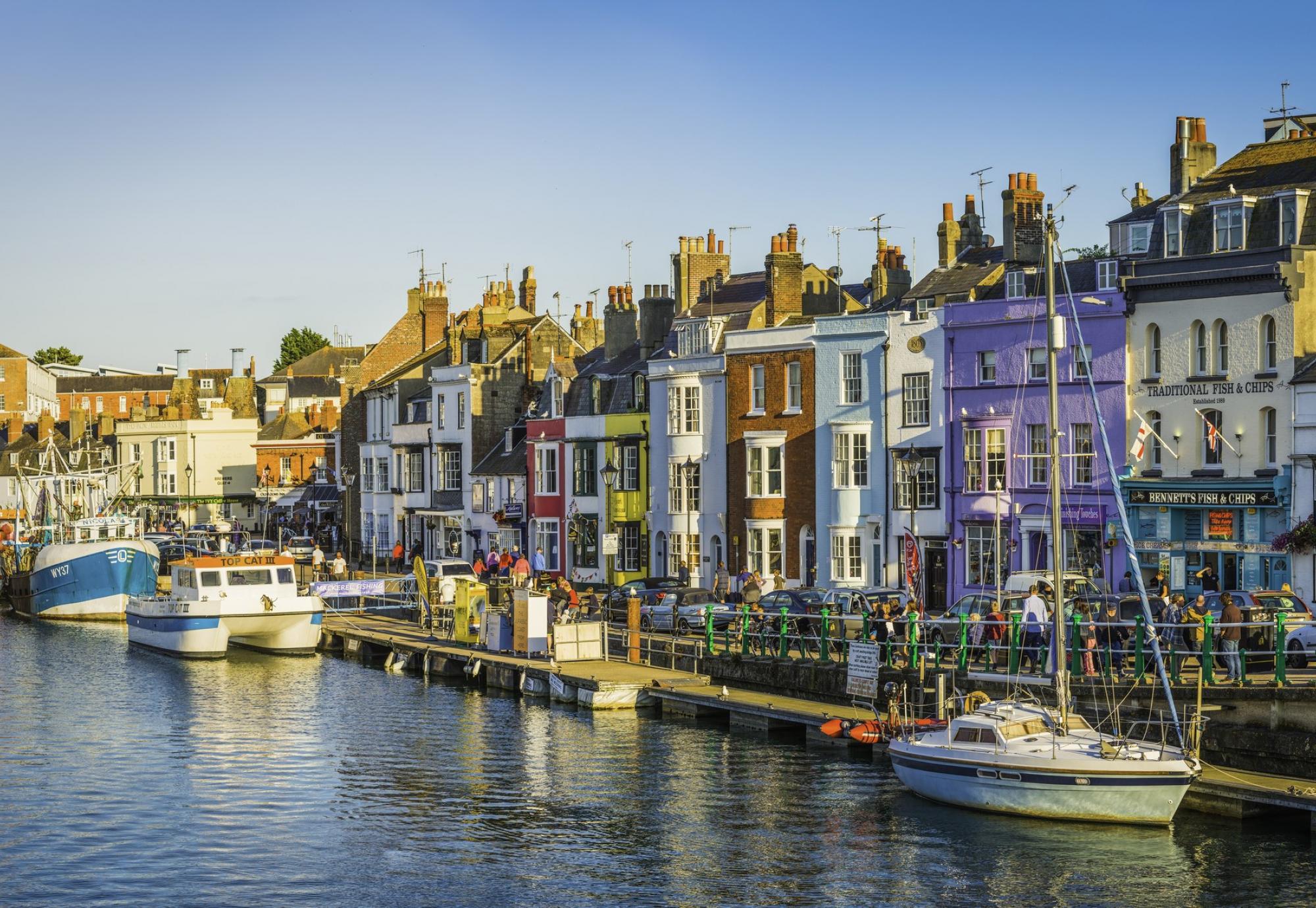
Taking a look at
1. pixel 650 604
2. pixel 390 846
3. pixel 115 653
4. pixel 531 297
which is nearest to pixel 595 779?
pixel 390 846

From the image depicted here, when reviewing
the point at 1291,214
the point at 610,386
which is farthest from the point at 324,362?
the point at 1291,214

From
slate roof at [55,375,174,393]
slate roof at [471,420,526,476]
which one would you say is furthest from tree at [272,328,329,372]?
slate roof at [471,420,526,476]

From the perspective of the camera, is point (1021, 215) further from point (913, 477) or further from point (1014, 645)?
point (1014, 645)

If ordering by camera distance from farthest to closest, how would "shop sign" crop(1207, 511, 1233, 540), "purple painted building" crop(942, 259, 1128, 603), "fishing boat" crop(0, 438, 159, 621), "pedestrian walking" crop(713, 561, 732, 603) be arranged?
"fishing boat" crop(0, 438, 159, 621) < "pedestrian walking" crop(713, 561, 732, 603) < "purple painted building" crop(942, 259, 1128, 603) < "shop sign" crop(1207, 511, 1233, 540)

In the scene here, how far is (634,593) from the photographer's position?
5534 centimetres

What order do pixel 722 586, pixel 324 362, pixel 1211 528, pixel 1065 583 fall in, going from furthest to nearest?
pixel 324 362
pixel 722 586
pixel 1211 528
pixel 1065 583

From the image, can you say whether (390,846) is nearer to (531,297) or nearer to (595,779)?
(595,779)

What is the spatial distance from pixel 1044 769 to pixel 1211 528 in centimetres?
2225

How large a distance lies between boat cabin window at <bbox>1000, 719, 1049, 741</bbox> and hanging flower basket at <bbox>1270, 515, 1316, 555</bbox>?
18.5 m

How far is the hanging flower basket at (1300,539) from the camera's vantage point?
4731 centimetres

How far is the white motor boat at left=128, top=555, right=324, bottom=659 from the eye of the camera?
195 ft

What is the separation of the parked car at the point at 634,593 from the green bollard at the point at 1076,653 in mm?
19192

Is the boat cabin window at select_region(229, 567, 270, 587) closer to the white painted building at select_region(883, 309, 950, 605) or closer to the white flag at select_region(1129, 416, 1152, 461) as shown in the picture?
the white painted building at select_region(883, 309, 950, 605)

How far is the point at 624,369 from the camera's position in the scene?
238 feet
